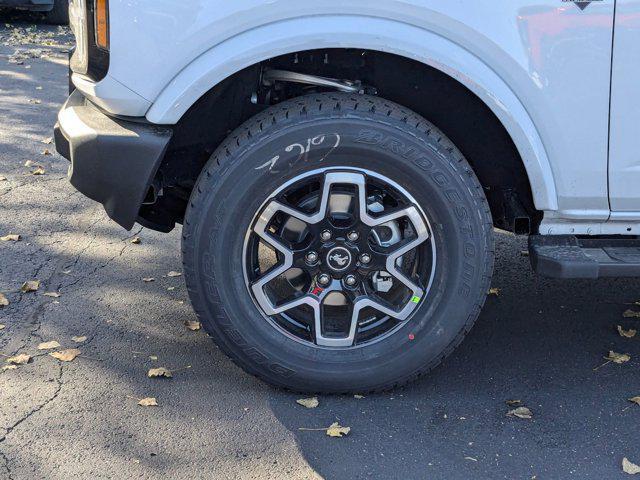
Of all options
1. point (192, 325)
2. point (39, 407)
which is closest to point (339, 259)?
point (192, 325)

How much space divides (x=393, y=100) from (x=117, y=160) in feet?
3.51

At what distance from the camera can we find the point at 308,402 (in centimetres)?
326

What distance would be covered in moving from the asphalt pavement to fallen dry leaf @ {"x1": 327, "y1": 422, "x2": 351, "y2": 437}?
0.09ft

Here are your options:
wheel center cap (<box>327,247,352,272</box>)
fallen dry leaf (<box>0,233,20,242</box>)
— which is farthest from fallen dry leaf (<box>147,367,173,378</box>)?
fallen dry leaf (<box>0,233,20,242</box>)

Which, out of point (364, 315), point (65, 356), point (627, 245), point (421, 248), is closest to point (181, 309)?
point (65, 356)

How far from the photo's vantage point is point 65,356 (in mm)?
Answer: 3545

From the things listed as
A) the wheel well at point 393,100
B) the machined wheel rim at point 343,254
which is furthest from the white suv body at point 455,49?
the machined wheel rim at point 343,254

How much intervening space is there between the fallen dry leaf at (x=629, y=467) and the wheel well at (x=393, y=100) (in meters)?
0.93

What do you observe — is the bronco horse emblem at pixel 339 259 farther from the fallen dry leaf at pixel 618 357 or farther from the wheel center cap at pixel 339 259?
the fallen dry leaf at pixel 618 357

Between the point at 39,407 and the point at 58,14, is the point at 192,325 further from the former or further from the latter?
the point at 58,14

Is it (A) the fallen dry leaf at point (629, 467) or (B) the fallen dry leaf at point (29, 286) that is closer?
(A) the fallen dry leaf at point (629, 467)

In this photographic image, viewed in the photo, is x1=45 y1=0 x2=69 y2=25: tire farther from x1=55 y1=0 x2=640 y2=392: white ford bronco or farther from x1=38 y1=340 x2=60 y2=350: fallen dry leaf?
x1=38 y1=340 x2=60 y2=350: fallen dry leaf

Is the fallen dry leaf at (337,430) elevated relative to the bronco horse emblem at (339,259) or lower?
lower

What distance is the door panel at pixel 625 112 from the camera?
288 centimetres
